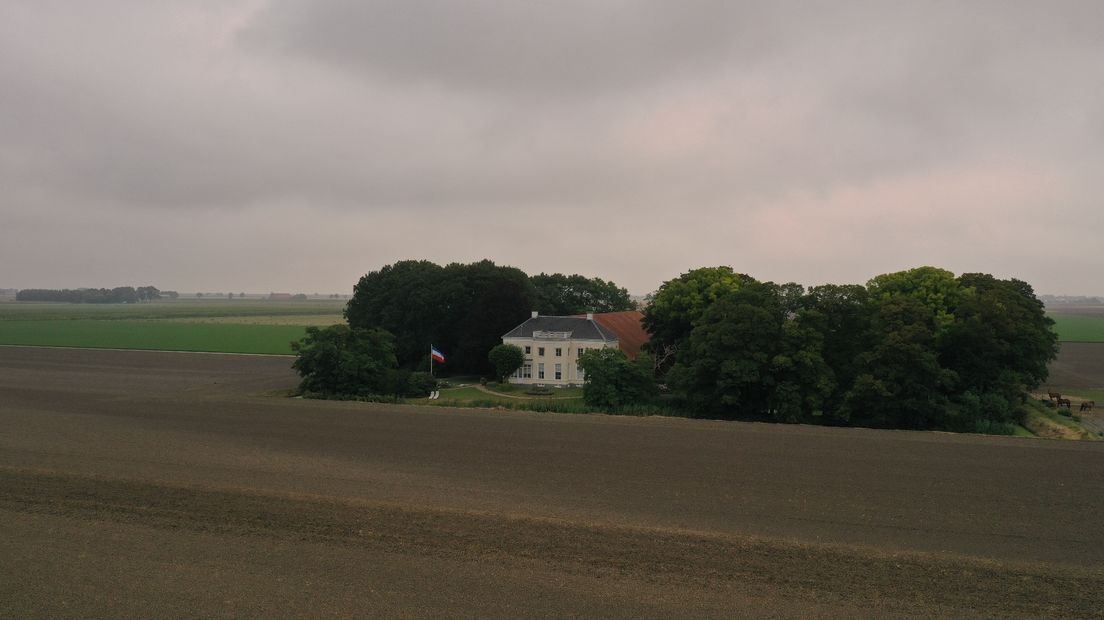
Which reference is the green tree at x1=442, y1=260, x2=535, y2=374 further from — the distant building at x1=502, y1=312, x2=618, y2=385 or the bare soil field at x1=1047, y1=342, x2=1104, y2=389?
the bare soil field at x1=1047, y1=342, x2=1104, y2=389

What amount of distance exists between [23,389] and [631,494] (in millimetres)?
42051

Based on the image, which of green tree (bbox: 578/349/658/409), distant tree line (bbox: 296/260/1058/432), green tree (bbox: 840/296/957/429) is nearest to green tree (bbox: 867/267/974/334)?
distant tree line (bbox: 296/260/1058/432)

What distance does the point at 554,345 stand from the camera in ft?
184

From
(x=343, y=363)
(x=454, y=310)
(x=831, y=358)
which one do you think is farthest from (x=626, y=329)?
(x=343, y=363)

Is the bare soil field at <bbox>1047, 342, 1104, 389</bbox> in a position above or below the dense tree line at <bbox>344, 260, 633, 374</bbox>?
below

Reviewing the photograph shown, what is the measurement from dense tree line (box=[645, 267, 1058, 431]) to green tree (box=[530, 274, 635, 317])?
39.2 m

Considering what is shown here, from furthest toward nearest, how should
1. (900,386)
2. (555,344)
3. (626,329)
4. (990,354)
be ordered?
(626,329) < (555,344) < (990,354) < (900,386)

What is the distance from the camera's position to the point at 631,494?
18578 millimetres

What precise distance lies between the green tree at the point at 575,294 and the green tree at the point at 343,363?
3451cm

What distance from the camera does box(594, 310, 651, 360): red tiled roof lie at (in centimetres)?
5953

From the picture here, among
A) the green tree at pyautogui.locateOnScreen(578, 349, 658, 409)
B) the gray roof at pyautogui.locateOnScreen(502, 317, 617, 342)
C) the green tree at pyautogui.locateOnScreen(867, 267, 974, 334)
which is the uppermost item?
the green tree at pyautogui.locateOnScreen(867, 267, 974, 334)

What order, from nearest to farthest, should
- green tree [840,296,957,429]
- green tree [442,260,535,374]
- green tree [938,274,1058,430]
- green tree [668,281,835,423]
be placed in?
green tree [840,296,957,429], green tree [668,281,835,423], green tree [938,274,1058,430], green tree [442,260,535,374]

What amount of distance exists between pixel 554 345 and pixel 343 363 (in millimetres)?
18733

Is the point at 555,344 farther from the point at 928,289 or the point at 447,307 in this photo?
the point at 928,289
